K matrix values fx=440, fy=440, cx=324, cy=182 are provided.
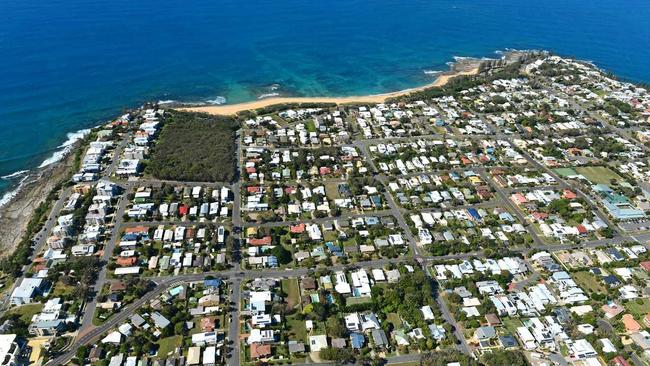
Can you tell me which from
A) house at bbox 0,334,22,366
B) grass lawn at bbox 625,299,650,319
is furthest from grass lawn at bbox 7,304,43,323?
grass lawn at bbox 625,299,650,319

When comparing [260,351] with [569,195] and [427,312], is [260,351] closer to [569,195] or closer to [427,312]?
[427,312]

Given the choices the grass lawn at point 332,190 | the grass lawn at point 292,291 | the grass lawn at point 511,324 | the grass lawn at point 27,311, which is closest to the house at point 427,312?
the grass lawn at point 511,324

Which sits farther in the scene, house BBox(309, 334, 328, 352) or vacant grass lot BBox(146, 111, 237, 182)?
vacant grass lot BBox(146, 111, 237, 182)

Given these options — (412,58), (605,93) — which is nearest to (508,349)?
(605,93)

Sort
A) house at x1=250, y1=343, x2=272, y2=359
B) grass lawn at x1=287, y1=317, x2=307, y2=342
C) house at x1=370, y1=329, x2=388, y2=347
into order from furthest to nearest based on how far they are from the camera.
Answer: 1. grass lawn at x1=287, y1=317, x2=307, y2=342
2. house at x1=370, y1=329, x2=388, y2=347
3. house at x1=250, y1=343, x2=272, y2=359

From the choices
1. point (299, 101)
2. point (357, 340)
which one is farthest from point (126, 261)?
point (299, 101)

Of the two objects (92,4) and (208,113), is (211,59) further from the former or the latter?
(92,4)

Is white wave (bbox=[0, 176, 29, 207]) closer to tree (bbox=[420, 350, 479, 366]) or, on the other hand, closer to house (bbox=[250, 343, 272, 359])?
house (bbox=[250, 343, 272, 359])

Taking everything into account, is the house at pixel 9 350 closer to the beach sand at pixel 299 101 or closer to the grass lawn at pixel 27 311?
the grass lawn at pixel 27 311
